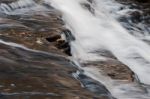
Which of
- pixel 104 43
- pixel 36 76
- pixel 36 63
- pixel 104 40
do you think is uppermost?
pixel 104 40

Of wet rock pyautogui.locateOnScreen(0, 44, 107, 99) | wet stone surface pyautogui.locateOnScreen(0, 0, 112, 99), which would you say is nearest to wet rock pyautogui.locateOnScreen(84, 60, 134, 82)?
wet stone surface pyautogui.locateOnScreen(0, 0, 112, 99)

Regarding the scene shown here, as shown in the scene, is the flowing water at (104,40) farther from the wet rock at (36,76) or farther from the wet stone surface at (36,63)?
the wet rock at (36,76)

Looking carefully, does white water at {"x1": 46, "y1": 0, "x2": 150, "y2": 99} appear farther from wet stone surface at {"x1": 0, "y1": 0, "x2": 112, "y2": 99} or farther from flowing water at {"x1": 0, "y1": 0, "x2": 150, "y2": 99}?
wet stone surface at {"x1": 0, "y1": 0, "x2": 112, "y2": 99}

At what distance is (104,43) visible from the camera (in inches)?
388

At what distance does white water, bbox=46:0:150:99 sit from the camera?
683 centimetres

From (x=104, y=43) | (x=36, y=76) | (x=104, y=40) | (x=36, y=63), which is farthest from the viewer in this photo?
(x=104, y=40)

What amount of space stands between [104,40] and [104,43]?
224 mm

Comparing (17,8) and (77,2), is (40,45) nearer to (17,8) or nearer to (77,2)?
(17,8)

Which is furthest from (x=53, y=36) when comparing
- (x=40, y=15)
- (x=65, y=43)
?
(x=40, y=15)

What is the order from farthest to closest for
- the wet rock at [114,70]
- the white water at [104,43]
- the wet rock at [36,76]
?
the wet rock at [114,70], the white water at [104,43], the wet rock at [36,76]

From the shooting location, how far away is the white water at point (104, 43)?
6832 millimetres

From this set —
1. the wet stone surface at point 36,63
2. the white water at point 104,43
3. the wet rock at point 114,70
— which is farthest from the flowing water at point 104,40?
the wet stone surface at point 36,63

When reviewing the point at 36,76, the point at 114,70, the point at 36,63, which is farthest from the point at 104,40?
the point at 36,76

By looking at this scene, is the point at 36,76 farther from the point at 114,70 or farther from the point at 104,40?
the point at 104,40
